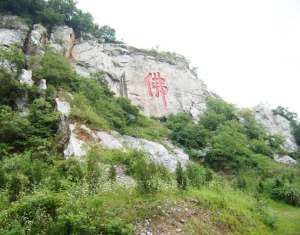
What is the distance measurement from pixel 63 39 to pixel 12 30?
453 centimetres

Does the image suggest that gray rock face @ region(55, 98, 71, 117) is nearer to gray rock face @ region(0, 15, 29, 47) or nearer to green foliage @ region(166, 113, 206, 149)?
gray rock face @ region(0, 15, 29, 47)

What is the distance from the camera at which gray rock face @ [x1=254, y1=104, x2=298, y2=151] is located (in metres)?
31.8

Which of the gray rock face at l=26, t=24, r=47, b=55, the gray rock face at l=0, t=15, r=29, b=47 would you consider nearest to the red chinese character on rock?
the gray rock face at l=26, t=24, r=47, b=55

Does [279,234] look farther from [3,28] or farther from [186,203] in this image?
[3,28]

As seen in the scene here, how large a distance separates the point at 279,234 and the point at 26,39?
23.1 metres

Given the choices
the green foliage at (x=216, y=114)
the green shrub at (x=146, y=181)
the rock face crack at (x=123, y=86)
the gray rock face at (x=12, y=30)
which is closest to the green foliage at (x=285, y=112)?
the green foliage at (x=216, y=114)

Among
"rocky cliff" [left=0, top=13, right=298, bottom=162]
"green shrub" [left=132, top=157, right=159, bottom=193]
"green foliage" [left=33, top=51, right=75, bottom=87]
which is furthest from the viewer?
"rocky cliff" [left=0, top=13, right=298, bottom=162]

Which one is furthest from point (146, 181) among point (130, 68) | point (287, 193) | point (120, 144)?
point (130, 68)

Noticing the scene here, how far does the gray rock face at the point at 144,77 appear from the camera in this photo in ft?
99.3

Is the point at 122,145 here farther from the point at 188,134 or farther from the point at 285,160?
the point at 285,160

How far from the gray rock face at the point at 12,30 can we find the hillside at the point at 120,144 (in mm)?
97

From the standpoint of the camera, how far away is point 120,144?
59.7 feet

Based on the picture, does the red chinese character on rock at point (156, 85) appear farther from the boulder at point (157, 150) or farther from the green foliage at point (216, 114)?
the boulder at point (157, 150)

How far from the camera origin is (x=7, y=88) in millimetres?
18219
